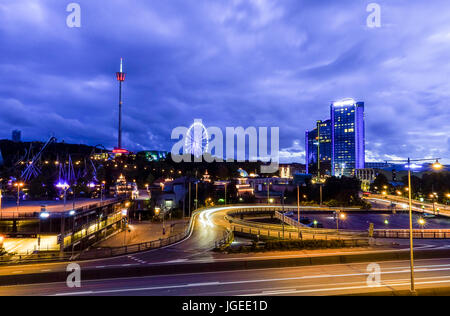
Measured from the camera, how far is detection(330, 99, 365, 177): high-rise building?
18200 cm

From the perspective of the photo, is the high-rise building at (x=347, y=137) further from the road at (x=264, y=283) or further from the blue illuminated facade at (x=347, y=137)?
the road at (x=264, y=283)

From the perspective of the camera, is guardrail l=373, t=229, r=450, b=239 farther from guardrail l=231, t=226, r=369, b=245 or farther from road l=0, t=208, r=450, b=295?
road l=0, t=208, r=450, b=295

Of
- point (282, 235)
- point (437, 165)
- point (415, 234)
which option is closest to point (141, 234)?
point (282, 235)

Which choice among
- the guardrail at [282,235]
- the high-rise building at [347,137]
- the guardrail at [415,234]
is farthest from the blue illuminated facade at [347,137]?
the guardrail at [282,235]

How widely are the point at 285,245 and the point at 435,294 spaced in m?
11.5

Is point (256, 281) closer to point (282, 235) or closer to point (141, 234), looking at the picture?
point (282, 235)

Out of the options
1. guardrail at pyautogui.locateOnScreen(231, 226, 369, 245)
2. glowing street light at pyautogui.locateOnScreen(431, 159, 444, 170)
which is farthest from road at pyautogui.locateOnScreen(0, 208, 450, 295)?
guardrail at pyautogui.locateOnScreen(231, 226, 369, 245)

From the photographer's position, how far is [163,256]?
22.1 m

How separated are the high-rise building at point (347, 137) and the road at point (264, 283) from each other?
597ft

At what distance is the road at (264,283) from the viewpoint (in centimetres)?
1378

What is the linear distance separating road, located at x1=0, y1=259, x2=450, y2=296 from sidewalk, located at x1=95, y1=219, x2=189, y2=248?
63.2 feet

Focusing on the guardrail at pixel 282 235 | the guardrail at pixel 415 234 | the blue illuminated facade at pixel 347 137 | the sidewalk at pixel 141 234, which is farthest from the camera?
the blue illuminated facade at pixel 347 137

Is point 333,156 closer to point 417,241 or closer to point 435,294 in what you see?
point 417,241

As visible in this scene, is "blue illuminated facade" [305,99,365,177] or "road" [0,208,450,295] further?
"blue illuminated facade" [305,99,365,177]
